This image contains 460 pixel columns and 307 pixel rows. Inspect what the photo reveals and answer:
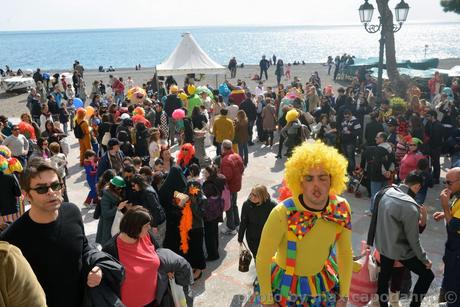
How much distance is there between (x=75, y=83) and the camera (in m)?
21.7

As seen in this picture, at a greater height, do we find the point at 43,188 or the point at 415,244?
the point at 43,188

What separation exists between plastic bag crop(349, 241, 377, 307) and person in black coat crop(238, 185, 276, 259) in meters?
1.24

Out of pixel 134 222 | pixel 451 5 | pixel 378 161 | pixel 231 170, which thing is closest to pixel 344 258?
pixel 134 222

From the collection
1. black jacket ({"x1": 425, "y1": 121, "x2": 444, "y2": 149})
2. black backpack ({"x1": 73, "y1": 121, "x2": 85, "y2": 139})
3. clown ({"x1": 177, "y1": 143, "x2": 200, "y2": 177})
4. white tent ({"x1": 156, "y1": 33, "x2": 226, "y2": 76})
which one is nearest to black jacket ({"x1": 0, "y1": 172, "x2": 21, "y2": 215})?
clown ({"x1": 177, "y1": 143, "x2": 200, "y2": 177})

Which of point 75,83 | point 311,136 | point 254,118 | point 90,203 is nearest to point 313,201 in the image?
point 90,203

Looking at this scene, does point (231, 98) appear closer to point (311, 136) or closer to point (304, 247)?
point (311, 136)

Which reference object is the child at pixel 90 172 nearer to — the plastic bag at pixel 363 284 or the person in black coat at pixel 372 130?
the plastic bag at pixel 363 284

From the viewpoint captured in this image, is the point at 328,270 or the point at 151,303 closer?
the point at 328,270

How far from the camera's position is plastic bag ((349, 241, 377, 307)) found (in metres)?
4.74

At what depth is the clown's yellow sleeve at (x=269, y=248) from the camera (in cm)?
311

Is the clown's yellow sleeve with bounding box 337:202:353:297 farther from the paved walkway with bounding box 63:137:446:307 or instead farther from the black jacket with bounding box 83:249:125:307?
the paved walkway with bounding box 63:137:446:307

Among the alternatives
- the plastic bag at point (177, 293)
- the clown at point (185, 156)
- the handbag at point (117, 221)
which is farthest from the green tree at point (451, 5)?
the plastic bag at point (177, 293)

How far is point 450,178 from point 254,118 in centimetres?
864

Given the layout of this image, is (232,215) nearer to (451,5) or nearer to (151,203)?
(151,203)
